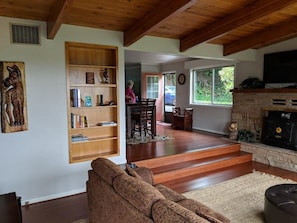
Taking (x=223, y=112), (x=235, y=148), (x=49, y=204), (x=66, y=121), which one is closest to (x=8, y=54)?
(x=66, y=121)

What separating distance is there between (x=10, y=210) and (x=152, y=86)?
25.3 ft

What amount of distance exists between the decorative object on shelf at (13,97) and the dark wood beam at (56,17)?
0.56 metres

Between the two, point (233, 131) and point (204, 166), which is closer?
point (204, 166)

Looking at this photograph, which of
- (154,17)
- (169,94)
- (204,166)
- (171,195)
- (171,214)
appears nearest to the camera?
(171,214)

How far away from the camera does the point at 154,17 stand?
3.28 metres

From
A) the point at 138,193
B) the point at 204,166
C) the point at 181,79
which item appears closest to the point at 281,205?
the point at 138,193

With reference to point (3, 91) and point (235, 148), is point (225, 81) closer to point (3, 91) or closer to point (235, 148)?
point (235, 148)

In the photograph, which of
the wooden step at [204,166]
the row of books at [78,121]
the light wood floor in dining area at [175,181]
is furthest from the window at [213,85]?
the row of books at [78,121]

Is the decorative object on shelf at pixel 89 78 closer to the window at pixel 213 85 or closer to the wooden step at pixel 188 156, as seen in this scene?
the wooden step at pixel 188 156

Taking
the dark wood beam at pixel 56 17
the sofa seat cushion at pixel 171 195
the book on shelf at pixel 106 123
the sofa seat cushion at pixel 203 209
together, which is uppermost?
the dark wood beam at pixel 56 17

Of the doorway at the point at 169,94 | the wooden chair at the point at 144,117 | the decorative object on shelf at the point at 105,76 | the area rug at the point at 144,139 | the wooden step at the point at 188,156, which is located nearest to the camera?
the decorative object on shelf at the point at 105,76

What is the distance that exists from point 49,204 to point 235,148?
4041 millimetres

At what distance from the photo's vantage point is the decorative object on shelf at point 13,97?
3104mm

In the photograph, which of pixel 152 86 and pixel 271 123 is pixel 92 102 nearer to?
pixel 271 123
